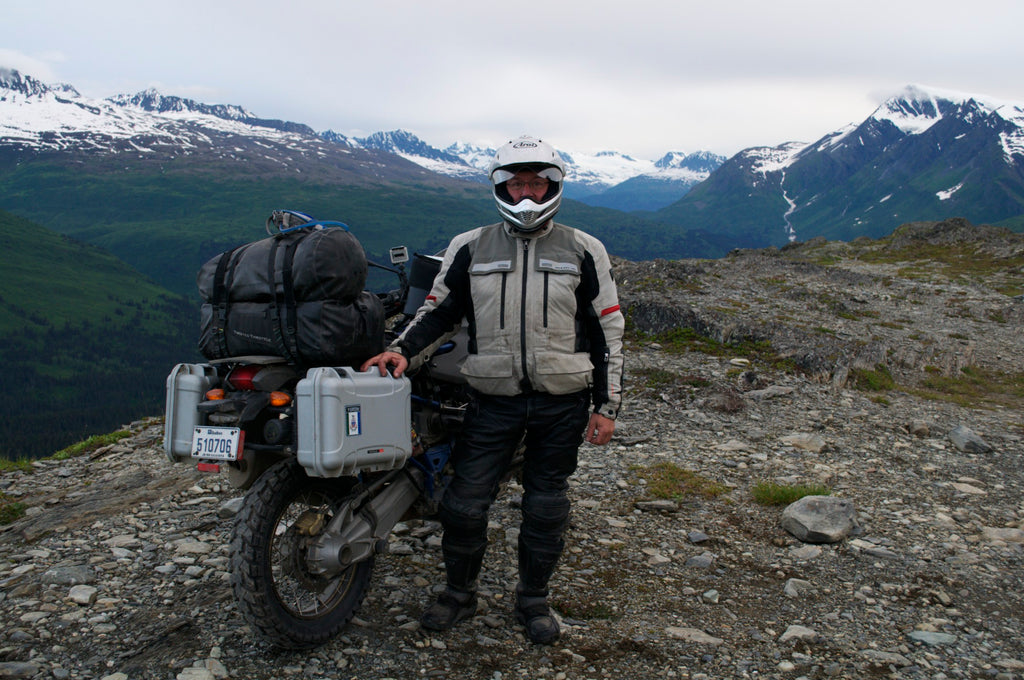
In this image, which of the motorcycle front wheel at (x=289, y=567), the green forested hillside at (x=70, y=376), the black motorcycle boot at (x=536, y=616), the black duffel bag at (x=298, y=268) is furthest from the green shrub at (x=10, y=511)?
the green forested hillside at (x=70, y=376)

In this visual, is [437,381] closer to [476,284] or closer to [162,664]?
[476,284]

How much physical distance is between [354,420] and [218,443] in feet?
2.59

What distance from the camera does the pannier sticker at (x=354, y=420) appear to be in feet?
12.2

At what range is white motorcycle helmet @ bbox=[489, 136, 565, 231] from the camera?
4.21 metres

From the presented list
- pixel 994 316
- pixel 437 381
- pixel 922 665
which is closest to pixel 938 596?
pixel 922 665

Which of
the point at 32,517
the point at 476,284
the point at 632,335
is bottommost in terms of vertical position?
the point at 32,517

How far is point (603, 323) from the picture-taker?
434cm

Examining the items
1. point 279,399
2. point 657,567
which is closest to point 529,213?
point 279,399

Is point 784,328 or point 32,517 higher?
point 784,328

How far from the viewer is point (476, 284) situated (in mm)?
4352

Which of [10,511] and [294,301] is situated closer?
[294,301]

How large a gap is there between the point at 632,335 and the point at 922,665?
34.8ft

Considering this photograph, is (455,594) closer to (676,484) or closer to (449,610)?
(449,610)

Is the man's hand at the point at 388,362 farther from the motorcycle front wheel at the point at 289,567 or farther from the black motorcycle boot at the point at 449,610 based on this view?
the black motorcycle boot at the point at 449,610
